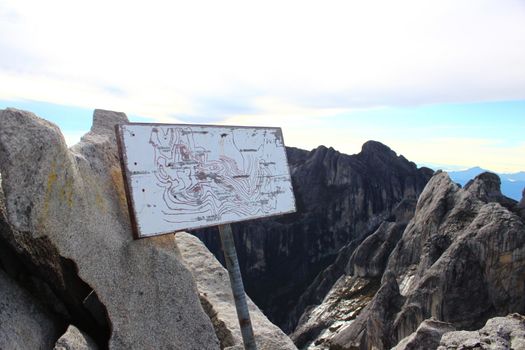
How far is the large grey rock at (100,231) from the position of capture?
21.6 feet

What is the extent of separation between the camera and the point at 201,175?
8281 millimetres

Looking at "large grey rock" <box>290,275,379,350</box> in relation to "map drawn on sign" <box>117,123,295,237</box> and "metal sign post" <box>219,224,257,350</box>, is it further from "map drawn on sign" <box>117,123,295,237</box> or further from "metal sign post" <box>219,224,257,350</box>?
"map drawn on sign" <box>117,123,295,237</box>

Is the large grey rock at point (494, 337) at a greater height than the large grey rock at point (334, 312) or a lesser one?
greater

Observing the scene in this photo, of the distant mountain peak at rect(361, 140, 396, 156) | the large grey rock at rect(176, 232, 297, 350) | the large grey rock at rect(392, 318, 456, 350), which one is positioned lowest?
the large grey rock at rect(392, 318, 456, 350)

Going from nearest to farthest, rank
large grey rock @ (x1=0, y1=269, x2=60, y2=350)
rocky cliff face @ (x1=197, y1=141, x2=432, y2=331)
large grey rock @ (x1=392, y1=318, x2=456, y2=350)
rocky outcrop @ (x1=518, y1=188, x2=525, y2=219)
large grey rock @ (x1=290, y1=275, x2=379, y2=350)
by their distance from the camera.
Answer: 1. large grey rock @ (x1=0, y1=269, x2=60, y2=350)
2. large grey rock @ (x1=392, y1=318, x2=456, y2=350)
3. rocky outcrop @ (x1=518, y1=188, x2=525, y2=219)
4. large grey rock @ (x1=290, y1=275, x2=379, y2=350)
5. rocky cliff face @ (x1=197, y1=141, x2=432, y2=331)

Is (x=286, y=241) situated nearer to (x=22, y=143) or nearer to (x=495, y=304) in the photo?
(x=495, y=304)

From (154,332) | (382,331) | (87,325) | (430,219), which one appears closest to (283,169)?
(154,332)

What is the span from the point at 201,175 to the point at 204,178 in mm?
81

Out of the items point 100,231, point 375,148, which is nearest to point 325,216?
point 375,148

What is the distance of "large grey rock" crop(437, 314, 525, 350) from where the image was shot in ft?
37.6

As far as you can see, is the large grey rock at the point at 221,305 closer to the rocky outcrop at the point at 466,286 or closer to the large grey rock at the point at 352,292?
the rocky outcrop at the point at 466,286

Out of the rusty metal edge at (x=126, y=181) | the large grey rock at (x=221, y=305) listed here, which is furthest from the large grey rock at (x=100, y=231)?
the large grey rock at (x=221, y=305)

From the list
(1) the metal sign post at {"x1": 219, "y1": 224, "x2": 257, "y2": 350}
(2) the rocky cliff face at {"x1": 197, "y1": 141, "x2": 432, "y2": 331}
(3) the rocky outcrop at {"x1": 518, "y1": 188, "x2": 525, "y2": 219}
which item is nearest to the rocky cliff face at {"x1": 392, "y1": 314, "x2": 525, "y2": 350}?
(1) the metal sign post at {"x1": 219, "y1": 224, "x2": 257, "y2": 350}

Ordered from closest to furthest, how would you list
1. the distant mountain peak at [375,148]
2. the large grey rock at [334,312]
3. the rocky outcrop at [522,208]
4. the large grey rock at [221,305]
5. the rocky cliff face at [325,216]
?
1. the large grey rock at [221,305]
2. the rocky outcrop at [522,208]
3. the large grey rock at [334,312]
4. the rocky cliff face at [325,216]
5. the distant mountain peak at [375,148]
